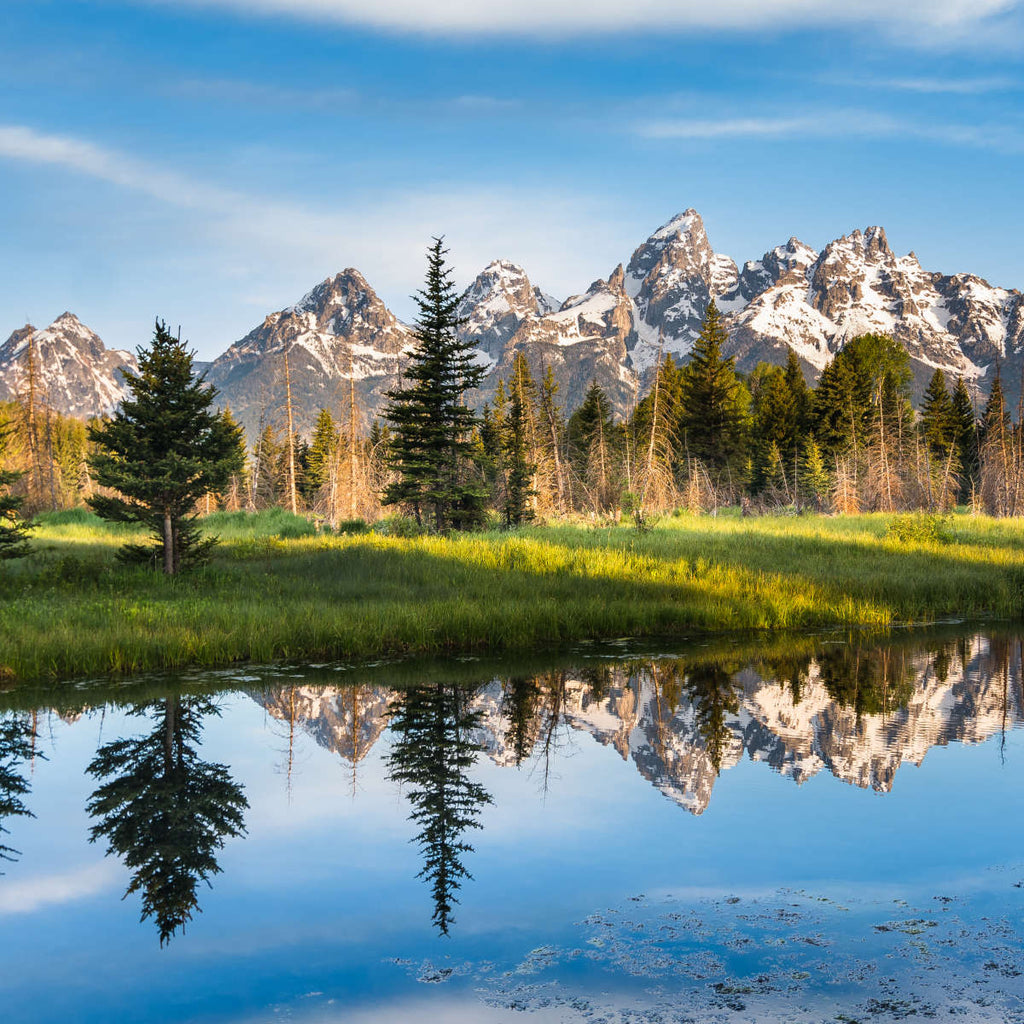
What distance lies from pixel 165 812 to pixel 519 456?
3133 centimetres

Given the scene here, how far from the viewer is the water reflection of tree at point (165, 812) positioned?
6359 mm

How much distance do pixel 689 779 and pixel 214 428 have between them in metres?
16.3

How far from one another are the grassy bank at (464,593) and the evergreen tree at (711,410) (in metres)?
35.3

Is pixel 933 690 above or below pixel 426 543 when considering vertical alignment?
below

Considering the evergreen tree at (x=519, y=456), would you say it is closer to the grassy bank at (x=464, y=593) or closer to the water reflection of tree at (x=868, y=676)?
the grassy bank at (x=464, y=593)

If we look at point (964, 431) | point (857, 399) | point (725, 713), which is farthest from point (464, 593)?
point (964, 431)

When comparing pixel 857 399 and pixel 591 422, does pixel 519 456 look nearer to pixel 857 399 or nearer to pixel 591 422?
pixel 591 422

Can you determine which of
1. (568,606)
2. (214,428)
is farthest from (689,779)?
(214,428)

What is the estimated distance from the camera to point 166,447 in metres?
20.6

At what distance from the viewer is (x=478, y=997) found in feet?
15.6

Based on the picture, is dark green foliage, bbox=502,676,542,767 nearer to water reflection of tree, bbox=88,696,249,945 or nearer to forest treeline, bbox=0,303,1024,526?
water reflection of tree, bbox=88,696,249,945

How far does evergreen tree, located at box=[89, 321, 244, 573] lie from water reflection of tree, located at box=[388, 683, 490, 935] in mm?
10594

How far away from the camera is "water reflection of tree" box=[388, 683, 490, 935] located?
658 centimetres

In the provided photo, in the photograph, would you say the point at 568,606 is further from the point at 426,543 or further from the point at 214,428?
the point at 214,428
